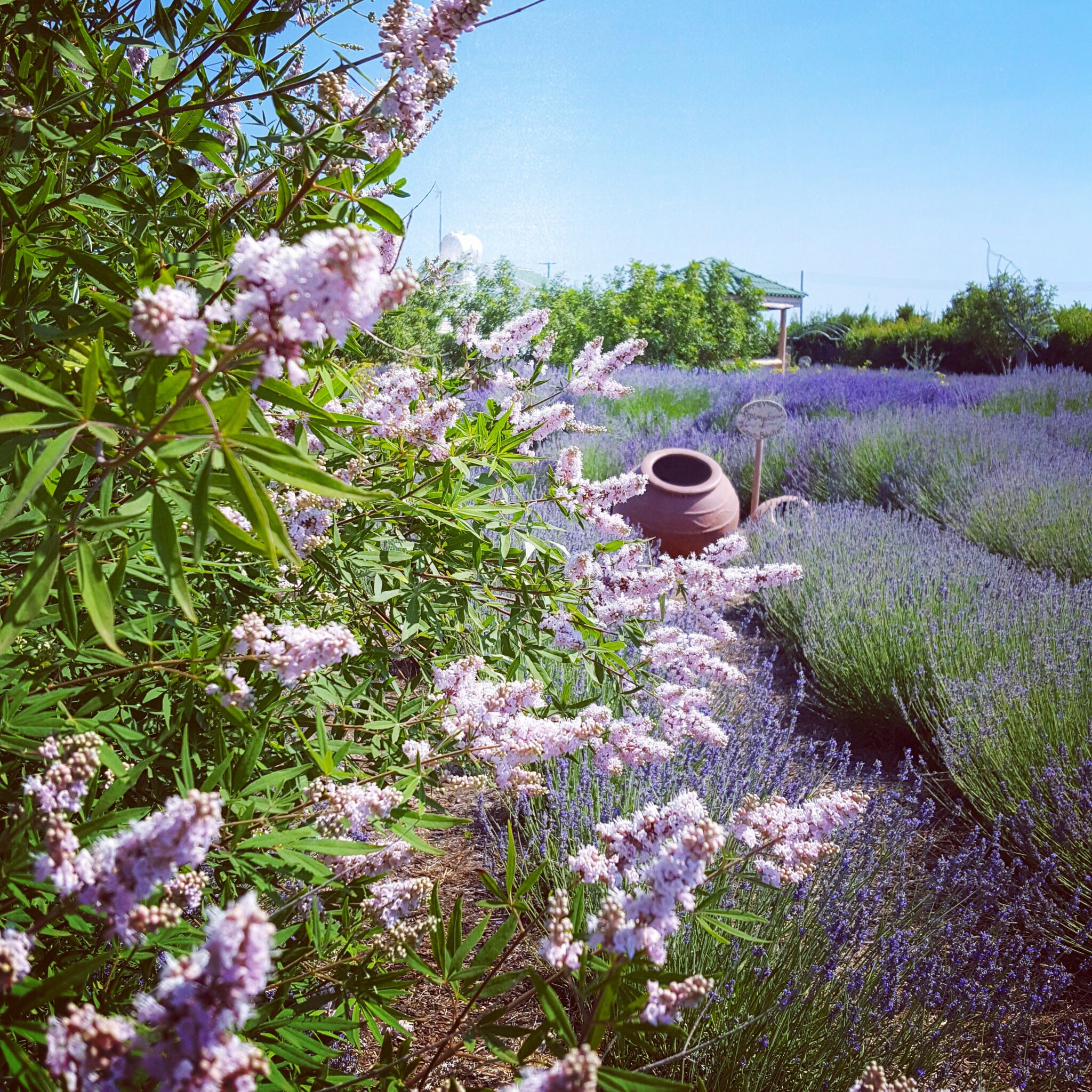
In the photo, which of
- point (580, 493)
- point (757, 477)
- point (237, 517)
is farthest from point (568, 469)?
point (757, 477)

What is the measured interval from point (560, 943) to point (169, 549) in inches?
22.9

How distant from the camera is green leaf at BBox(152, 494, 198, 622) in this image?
72 centimetres

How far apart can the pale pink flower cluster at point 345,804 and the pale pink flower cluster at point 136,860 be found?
0.37 m

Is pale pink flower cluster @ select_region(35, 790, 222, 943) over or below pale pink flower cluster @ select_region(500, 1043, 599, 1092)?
over

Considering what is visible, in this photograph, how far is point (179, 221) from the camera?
1.35 m

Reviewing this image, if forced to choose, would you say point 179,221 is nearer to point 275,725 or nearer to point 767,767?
point 275,725

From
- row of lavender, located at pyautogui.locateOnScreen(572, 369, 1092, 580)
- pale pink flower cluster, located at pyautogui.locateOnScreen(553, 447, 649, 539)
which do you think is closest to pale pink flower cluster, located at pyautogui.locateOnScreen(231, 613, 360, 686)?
pale pink flower cluster, located at pyautogui.locateOnScreen(553, 447, 649, 539)

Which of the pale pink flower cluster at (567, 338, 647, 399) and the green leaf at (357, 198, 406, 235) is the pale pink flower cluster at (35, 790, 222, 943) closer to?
the green leaf at (357, 198, 406, 235)

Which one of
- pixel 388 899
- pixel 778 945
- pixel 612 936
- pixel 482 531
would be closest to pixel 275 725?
pixel 388 899

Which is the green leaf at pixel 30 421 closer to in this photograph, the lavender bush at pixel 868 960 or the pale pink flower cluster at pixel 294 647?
the pale pink flower cluster at pixel 294 647

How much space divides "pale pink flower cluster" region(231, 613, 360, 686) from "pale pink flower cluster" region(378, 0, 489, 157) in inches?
27.3

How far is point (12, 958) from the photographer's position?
687 millimetres

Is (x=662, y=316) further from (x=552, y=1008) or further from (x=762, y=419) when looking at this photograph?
(x=552, y=1008)

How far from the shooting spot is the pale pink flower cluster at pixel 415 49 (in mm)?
1083
